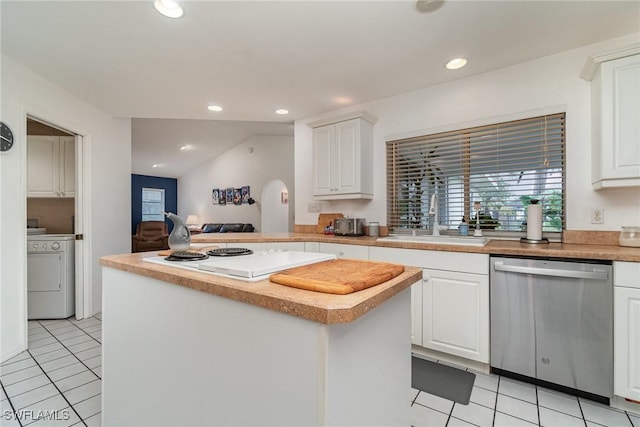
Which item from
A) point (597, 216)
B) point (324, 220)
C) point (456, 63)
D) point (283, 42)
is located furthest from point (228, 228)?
point (597, 216)

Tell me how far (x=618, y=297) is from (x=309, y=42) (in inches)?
95.6

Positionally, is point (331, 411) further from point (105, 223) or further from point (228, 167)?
point (228, 167)

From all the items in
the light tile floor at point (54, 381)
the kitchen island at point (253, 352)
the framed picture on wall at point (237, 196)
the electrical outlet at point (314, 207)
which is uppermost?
the framed picture on wall at point (237, 196)

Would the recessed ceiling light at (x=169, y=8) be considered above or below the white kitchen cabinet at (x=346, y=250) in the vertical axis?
above

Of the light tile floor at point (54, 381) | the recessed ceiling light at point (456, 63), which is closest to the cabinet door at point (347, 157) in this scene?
the recessed ceiling light at point (456, 63)

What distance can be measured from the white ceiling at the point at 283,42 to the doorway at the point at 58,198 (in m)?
0.90

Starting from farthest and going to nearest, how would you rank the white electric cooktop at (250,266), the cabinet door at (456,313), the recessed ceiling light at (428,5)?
the cabinet door at (456,313) < the recessed ceiling light at (428,5) < the white electric cooktop at (250,266)

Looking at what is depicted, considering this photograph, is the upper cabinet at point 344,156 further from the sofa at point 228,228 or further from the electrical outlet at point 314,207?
the sofa at point 228,228

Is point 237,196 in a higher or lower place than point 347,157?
lower

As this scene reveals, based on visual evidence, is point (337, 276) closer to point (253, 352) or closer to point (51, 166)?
point (253, 352)

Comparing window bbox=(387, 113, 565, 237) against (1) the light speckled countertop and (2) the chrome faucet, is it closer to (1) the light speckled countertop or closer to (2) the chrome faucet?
(2) the chrome faucet

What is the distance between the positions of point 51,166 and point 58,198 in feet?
1.64

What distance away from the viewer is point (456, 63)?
237 centimetres

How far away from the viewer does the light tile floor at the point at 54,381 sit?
63.7 inches
